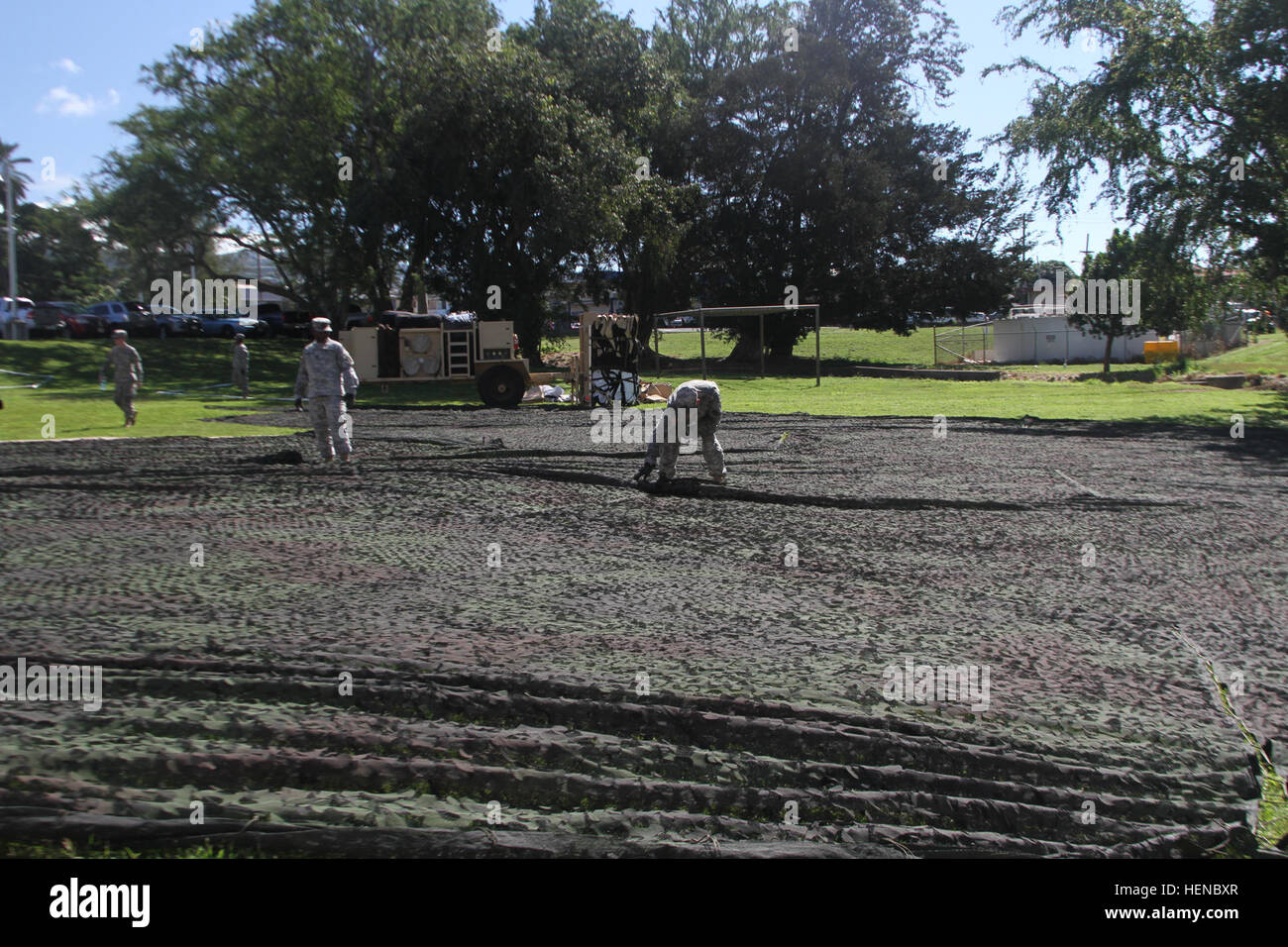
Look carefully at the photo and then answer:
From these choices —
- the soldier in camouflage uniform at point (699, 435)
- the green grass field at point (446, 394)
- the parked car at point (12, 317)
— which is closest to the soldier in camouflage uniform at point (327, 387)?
the soldier in camouflage uniform at point (699, 435)

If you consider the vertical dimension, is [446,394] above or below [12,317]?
below

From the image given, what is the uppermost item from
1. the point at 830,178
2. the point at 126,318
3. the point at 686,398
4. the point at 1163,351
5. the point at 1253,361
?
the point at 830,178

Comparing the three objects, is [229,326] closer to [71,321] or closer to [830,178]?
[71,321]

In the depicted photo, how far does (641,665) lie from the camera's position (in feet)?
19.9

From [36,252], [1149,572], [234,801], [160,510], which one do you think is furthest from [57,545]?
[36,252]

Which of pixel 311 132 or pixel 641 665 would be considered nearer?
pixel 641 665

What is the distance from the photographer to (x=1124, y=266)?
1323 inches

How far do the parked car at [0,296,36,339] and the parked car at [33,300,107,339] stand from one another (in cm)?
40

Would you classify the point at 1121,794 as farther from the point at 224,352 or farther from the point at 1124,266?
the point at 224,352

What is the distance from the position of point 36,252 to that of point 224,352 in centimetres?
4386

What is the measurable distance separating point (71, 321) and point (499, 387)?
29.9 metres

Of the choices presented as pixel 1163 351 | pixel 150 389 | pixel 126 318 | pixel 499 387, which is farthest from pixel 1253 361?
pixel 126 318

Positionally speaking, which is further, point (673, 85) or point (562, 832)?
point (673, 85)

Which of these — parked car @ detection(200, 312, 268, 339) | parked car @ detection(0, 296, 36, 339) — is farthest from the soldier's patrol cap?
parked car @ detection(200, 312, 268, 339)
